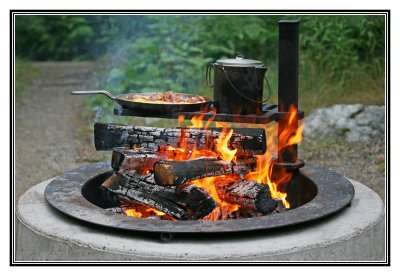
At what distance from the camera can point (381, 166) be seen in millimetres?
6953

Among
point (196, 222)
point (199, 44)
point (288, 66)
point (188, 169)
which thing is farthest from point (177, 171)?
point (199, 44)

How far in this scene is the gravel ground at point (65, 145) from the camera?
697 cm

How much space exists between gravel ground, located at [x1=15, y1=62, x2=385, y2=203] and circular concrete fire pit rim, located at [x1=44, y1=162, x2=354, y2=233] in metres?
2.15

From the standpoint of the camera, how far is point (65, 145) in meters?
7.71

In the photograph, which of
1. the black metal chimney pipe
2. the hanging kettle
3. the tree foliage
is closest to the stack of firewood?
the hanging kettle

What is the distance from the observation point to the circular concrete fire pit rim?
12.1 ft

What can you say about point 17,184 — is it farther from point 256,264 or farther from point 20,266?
point 256,264

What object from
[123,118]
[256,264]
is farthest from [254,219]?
[123,118]

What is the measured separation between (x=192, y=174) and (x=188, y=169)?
0.11ft

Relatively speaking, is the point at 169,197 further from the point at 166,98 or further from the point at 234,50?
the point at 234,50

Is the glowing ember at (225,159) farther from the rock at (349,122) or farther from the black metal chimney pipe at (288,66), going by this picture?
the rock at (349,122)

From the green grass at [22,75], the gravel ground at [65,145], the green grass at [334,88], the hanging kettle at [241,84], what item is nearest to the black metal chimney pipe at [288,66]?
the hanging kettle at [241,84]

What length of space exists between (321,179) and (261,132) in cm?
54

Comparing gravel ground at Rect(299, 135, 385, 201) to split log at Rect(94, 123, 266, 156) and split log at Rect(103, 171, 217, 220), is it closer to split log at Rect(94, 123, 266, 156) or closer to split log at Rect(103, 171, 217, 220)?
split log at Rect(94, 123, 266, 156)
